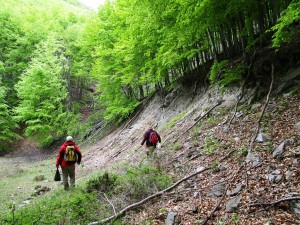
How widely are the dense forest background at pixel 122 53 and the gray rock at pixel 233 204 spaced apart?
3863mm

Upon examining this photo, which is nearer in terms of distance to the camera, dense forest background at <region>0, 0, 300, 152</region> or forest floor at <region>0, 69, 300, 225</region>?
forest floor at <region>0, 69, 300, 225</region>

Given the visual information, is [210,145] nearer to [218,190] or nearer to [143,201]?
[218,190]

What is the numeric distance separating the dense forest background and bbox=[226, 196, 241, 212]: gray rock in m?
3.86

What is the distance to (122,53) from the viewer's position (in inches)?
662

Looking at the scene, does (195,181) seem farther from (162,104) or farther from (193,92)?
(162,104)

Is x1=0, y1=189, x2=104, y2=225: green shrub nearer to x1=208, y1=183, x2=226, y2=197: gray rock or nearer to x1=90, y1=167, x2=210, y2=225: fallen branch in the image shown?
x1=90, y1=167, x2=210, y2=225: fallen branch

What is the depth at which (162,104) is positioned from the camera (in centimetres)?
1684

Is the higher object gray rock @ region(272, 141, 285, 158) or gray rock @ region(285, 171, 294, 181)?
gray rock @ region(272, 141, 285, 158)

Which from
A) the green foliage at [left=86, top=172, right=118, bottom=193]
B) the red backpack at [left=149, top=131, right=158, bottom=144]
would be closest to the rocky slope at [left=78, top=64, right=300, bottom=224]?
the red backpack at [left=149, top=131, right=158, bottom=144]

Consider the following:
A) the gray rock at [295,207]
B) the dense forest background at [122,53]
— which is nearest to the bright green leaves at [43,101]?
the dense forest background at [122,53]

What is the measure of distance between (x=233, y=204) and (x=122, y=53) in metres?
13.7

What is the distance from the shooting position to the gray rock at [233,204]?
4.79m

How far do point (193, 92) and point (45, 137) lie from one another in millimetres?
16968

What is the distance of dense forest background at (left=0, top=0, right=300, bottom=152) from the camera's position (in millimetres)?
9109
